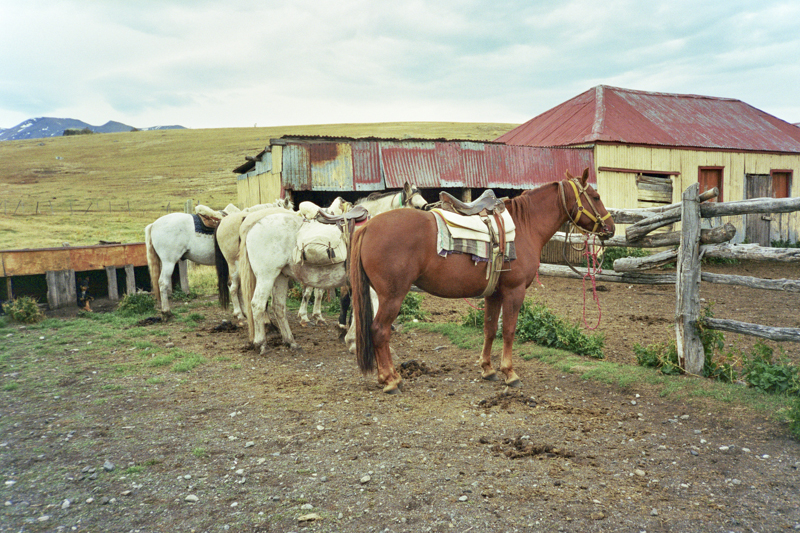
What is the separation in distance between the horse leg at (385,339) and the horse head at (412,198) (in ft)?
4.44

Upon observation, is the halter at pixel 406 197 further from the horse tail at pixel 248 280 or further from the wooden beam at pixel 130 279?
the wooden beam at pixel 130 279

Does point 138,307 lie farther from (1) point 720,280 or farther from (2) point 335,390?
(1) point 720,280

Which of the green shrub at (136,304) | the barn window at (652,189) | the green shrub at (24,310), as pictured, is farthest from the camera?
the barn window at (652,189)

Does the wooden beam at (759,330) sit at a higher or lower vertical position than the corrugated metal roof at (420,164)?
lower

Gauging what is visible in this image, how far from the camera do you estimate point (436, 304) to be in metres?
10.7

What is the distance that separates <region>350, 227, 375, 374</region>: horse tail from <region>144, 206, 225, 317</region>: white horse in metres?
5.68

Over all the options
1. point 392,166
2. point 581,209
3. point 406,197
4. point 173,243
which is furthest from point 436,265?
point 392,166

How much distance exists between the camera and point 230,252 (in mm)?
8844

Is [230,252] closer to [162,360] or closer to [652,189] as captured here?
[162,360]

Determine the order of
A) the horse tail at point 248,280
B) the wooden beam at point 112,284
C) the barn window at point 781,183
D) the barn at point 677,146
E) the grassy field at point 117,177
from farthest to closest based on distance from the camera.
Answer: the grassy field at point 117,177, the barn window at point 781,183, the barn at point 677,146, the wooden beam at point 112,284, the horse tail at point 248,280

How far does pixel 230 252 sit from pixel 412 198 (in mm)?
4361

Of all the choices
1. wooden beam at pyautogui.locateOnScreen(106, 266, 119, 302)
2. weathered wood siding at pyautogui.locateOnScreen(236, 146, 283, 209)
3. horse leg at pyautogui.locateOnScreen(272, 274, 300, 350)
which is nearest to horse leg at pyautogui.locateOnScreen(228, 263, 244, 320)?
horse leg at pyautogui.locateOnScreen(272, 274, 300, 350)

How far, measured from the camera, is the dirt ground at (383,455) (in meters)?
2.95

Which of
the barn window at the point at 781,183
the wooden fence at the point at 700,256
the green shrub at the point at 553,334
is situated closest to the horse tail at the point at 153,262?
the green shrub at the point at 553,334
